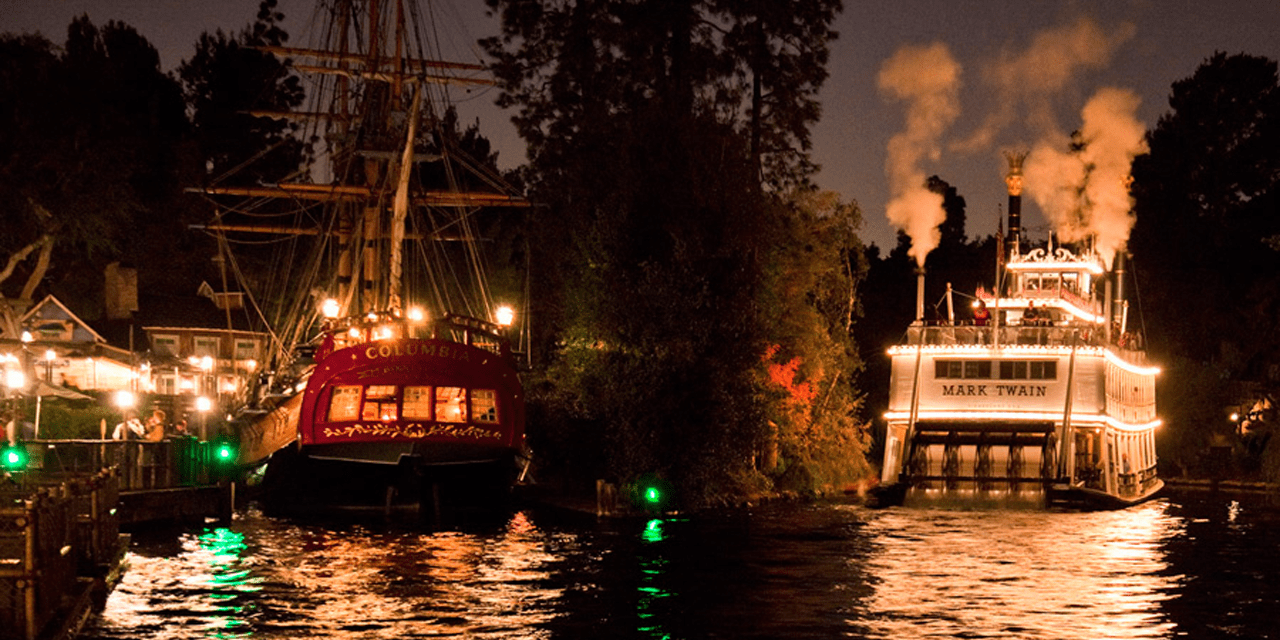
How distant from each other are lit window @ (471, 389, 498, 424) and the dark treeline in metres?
2.61

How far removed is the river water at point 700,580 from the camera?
2341 centimetres

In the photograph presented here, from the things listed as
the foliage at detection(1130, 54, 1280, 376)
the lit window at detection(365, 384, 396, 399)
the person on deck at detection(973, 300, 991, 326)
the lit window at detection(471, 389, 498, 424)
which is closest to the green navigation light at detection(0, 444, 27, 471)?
the lit window at detection(365, 384, 396, 399)

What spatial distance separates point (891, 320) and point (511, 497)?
1710 inches

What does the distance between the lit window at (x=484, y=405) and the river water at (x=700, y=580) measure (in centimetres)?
285

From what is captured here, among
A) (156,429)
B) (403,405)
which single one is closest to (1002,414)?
(403,405)

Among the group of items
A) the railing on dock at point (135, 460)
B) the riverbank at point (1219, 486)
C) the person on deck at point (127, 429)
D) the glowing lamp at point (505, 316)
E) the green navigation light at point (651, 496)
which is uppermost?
the glowing lamp at point (505, 316)

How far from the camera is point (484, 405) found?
42.5 meters

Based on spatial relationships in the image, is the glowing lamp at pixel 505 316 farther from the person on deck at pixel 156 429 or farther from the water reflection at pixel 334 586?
the person on deck at pixel 156 429

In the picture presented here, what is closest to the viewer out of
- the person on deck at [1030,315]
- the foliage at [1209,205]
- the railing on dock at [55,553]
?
the railing on dock at [55,553]

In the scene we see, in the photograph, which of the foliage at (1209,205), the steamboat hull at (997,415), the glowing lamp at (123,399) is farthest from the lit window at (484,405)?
the foliage at (1209,205)

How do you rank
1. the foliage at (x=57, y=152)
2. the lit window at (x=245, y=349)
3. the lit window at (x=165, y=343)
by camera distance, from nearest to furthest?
the foliage at (x=57, y=152)
the lit window at (x=165, y=343)
the lit window at (x=245, y=349)

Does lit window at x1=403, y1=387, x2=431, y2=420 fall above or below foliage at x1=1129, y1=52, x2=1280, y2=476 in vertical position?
below

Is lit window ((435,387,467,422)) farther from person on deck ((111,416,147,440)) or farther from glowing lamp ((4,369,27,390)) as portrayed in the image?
glowing lamp ((4,369,27,390))

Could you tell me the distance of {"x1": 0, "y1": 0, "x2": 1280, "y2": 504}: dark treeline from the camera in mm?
42406
